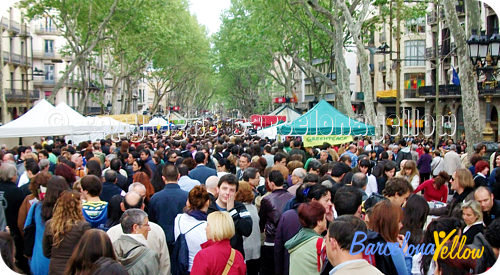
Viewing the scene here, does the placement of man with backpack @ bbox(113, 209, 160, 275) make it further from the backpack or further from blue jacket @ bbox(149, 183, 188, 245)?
blue jacket @ bbox(149, 183, 188, 245)

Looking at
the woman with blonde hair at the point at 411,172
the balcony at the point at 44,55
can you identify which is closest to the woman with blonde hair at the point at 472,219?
the woman with blonde hair at the point at 411,172

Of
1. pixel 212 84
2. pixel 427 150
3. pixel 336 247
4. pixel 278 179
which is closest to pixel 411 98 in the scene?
pixel 427 150

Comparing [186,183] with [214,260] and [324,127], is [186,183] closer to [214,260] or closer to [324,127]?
[214,260]

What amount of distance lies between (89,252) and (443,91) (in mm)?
35862

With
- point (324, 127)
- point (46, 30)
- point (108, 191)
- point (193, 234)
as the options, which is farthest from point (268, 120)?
point (46, 30)

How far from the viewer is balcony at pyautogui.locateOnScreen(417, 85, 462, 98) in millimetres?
35719

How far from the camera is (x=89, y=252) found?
3828mm

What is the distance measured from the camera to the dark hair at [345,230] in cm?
364

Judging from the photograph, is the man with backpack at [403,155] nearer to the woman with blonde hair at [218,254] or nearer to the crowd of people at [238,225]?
the crowd of people at [238,225]

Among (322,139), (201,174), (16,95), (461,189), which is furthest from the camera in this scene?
(16,95)

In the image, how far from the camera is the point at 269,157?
1186cm

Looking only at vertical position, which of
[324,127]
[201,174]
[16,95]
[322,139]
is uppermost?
[16,95]

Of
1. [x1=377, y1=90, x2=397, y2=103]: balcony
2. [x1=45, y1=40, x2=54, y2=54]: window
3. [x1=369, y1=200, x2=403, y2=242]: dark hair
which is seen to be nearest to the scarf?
[x1=369, y1=200, x2=403, y2=242]: dark hair

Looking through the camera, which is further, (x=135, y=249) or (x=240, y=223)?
(x=240, y=223)
